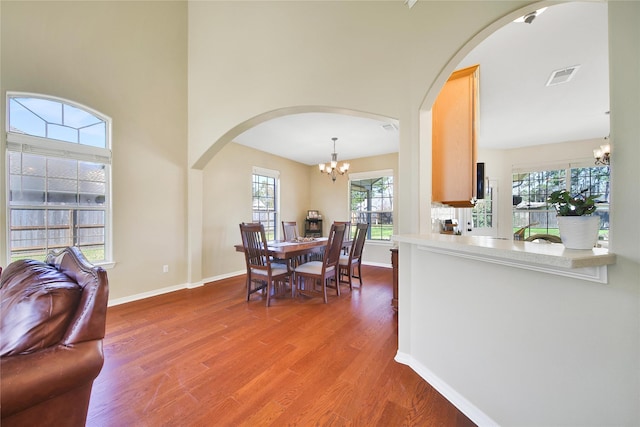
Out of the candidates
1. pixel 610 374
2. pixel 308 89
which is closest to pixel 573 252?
pixel 610 374

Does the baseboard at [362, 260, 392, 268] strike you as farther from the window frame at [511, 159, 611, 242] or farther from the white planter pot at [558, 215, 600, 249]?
the white planter pot at [558, 215, 600, 249]

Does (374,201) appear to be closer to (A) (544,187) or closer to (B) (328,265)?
(B) (328,265)

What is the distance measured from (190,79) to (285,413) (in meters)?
4.56

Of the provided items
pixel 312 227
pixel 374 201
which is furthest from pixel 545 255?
pixel 312 227

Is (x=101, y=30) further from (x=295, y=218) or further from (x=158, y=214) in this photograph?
(x=295, y=218)

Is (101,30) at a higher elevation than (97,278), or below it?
higher

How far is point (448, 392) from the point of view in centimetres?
158

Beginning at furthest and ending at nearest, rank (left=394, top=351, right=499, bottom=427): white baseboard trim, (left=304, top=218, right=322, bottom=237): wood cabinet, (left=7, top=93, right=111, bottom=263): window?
(left=304, top=218, right=322, bottom=237): wood cabinet < (left=7, top=93, right=111, bottom=263): window < (left=394, top=351, right=499, bottom=427): white baseboard trim

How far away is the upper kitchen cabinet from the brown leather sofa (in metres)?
2.41

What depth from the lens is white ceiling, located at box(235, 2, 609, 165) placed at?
2.06m

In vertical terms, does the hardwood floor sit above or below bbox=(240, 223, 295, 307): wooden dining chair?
below

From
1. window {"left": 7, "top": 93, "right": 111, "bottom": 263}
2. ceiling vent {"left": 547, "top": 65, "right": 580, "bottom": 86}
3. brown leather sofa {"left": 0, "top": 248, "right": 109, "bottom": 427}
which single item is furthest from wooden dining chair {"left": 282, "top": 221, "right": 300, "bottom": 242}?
ceiling vent {"left": 547, "top": 65, "right": 580, "bottom": 86}

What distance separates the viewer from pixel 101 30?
306 cm

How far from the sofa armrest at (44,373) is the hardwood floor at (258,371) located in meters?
0.70
